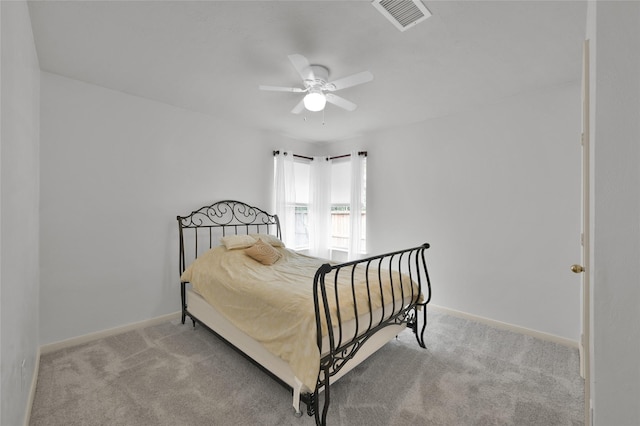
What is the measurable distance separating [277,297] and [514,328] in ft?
8.70

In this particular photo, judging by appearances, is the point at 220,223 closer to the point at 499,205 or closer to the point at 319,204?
the point at 319,204

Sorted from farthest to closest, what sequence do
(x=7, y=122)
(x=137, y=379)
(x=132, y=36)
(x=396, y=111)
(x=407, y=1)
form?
(x=396, y=111) → (x=137, y=379) → (x=132, y=36) → (x=407, y=1) → (x=7, y=122)

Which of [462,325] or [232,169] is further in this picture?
[232,169]

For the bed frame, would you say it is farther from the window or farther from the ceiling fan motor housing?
the ceiling fan motor housing

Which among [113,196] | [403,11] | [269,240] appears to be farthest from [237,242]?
[403,11]

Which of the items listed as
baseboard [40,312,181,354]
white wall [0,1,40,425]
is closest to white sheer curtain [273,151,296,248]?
baseboard [40,312,181,354]

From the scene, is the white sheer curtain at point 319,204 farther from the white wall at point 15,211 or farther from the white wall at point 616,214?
the white wall at point 616,214

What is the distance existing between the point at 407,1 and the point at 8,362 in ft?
8.86

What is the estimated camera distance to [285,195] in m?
4.38

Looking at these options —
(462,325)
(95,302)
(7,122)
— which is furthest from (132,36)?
(462,325)

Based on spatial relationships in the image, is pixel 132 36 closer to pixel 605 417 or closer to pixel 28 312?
pixel 28 312

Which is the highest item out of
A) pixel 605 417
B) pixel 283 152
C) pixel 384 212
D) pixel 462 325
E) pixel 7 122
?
pixel 283 152

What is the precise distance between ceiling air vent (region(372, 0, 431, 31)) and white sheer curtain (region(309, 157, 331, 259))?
3031 millimetres

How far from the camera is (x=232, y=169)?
151 inches
